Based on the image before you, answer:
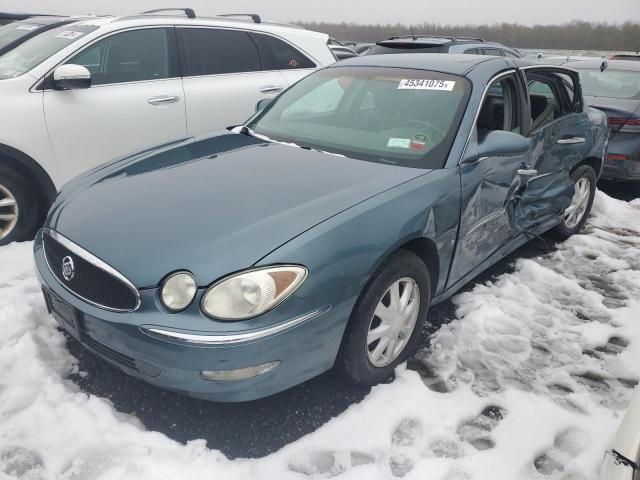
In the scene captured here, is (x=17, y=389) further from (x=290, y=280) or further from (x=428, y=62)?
(x=428, y=62)

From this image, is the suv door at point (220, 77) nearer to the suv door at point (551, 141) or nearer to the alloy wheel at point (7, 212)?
the alloy wheel at point (7, 212)

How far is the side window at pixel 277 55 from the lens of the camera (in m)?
5.12

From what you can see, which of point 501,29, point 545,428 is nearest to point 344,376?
point 545,428

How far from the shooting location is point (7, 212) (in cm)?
378

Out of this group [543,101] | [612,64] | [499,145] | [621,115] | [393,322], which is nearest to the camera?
[393,322]

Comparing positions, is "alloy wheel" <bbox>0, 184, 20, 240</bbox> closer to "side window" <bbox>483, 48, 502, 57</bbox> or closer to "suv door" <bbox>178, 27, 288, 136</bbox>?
"suv door" <bbox>178, 27, 288, 136</bbox>

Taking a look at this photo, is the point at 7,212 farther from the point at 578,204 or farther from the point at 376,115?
the point at 578,204

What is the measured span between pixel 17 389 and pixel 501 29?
48.2m

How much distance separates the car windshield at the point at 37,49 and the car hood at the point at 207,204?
162 centimetres

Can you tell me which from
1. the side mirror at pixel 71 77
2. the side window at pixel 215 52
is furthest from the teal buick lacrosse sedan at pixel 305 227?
the side window at pixel 215 52

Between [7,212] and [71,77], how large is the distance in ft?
3.50

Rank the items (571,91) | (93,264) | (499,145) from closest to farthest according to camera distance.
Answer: (93,264), (499,145), (571,91)

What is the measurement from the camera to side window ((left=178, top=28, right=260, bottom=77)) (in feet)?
15.2

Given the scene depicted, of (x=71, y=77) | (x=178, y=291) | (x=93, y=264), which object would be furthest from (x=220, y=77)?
(x=178, y=291)
